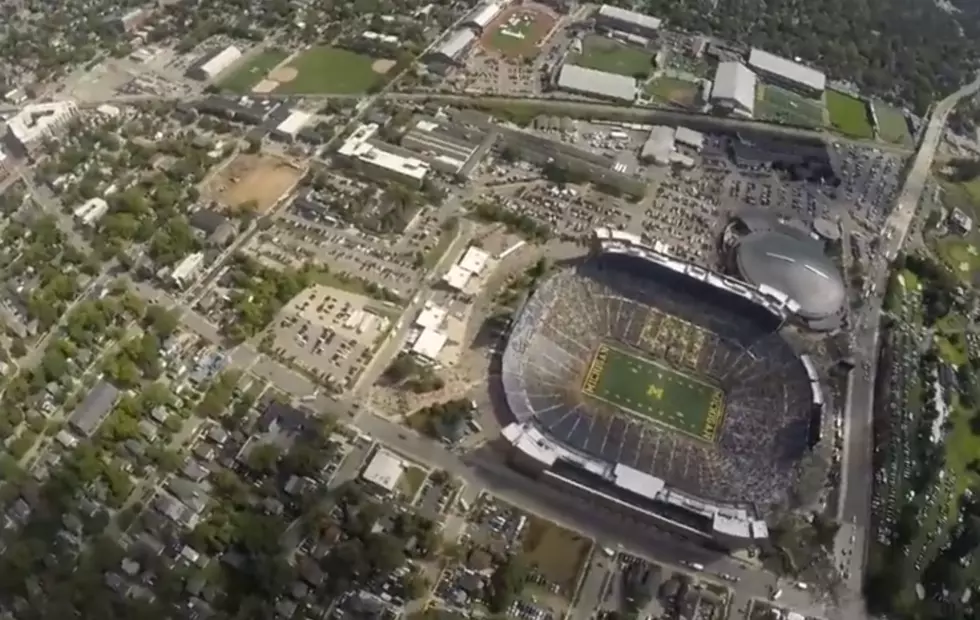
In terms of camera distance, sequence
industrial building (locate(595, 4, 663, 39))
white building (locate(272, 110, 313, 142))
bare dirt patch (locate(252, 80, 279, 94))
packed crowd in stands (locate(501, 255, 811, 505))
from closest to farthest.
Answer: packed crowd in stands (locate(501, 255, 811, 505)), white building (locate(272, 110, 313, 142)), bare dirt patch (locate(252, 80, 279, 94)), industrial building (locate(595, 4, 663, 39))

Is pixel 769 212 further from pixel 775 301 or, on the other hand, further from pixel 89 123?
pixel 89 123

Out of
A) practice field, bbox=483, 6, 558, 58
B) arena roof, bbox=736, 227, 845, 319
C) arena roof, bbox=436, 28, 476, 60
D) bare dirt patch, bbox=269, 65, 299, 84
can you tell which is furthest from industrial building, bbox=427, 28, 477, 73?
arena roof, bbox=736, 227, 845, 319

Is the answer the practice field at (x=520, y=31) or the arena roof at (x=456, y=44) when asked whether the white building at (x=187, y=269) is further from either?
the practice field at (x=520, y=31)

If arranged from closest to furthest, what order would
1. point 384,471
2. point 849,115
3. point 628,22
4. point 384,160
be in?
point 384,471 → point 384,160 → point 849,115 → point 628,22

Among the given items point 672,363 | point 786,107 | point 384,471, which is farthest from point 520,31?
point 384,471

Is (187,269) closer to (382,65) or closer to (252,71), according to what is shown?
(252,71)

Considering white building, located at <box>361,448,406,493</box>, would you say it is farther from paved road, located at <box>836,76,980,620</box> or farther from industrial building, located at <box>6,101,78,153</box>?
industrial building, located at <box>6,101,78,153</box>

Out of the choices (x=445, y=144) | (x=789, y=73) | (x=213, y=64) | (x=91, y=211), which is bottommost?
(x=91, y=211)
